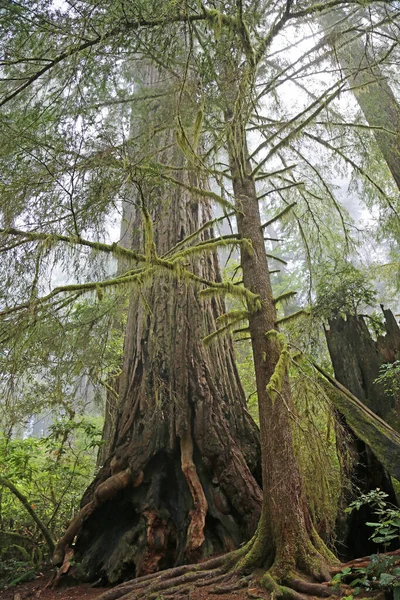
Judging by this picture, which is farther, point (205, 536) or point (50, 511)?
point (50, 511)

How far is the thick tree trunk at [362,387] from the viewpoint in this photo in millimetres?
3408

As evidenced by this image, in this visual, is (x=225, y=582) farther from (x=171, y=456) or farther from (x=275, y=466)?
(x=171, y=456)

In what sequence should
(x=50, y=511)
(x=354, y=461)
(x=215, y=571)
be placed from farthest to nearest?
(x=50, y=511)
(x=354, y=461)
(x=215, y=571)

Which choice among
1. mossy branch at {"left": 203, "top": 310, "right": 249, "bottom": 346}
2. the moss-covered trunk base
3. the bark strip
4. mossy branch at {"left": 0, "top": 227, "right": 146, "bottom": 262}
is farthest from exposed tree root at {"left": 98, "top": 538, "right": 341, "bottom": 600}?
mossy branch at {"left": 0, "top": 227, "right": 146, "bottom": 262}

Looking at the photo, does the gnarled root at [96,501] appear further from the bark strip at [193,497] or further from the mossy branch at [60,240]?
the mossy branch at [60,240]

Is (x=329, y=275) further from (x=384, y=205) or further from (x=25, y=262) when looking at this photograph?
(x=25, y=262)

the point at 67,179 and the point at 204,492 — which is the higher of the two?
the point at 67,179

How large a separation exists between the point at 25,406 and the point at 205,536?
335 cm

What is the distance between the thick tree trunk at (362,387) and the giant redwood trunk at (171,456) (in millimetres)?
873

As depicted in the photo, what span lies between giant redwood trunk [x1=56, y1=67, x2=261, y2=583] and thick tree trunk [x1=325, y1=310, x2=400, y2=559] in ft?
2.86

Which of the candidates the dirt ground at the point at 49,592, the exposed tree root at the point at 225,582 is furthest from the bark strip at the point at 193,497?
the dirt ground at the point at 49,592

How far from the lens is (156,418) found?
4035mm

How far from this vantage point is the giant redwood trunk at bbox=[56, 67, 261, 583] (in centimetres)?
338

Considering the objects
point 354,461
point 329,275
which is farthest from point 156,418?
point 329,275
